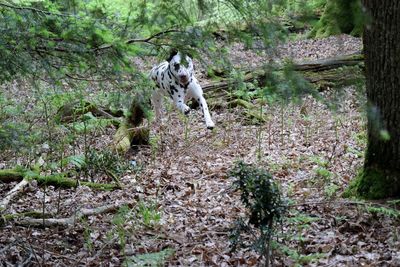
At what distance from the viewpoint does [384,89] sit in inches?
201

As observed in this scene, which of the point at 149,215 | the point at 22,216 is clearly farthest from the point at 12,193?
the point at 149,215

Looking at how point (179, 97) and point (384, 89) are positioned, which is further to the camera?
point (179, 97)

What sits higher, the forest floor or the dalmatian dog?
the dalmatian dog

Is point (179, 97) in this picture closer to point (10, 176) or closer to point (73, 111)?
point (73, 111)

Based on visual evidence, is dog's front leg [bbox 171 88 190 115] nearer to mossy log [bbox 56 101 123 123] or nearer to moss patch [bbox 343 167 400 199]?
mossy log [bbox 56 101 123 123]

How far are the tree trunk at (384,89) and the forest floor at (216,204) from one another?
0.38 metres

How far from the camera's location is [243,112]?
37.2ft

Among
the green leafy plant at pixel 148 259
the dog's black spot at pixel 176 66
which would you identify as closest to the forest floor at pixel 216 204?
the green leafy plant at pixel 148 259

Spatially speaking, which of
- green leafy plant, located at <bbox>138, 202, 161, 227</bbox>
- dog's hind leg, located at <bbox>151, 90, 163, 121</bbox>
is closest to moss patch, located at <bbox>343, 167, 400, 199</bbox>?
green leafy plant, located at <bbox>138, 202, 161, 227</bbox>

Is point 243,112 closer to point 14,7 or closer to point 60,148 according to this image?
point 60,148

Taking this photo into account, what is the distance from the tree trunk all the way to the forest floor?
383 mm

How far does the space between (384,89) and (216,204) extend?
8.43 ft

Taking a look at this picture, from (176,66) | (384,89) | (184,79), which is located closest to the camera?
(384,89)

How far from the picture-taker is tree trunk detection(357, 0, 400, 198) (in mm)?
4957
